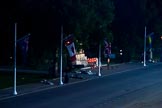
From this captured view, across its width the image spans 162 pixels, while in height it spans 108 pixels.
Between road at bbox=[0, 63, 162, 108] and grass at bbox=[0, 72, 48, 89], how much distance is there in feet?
9.13

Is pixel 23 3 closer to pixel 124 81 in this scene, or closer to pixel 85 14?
pixel 85 14

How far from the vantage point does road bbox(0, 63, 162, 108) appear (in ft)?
76.7

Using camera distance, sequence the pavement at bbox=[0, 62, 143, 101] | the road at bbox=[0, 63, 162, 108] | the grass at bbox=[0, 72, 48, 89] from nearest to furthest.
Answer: the road at bbox=[0, 63, 162, 108] → the pavement at bbox=[0, 62, 143, 101] → the grass at bbox=[0, 72, 48, 89]

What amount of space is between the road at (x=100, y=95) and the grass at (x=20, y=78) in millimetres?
2782

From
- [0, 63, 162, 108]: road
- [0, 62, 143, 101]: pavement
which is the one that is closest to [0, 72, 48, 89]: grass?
[0, 62, 143, 101]: pavement

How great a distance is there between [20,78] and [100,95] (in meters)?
8.84

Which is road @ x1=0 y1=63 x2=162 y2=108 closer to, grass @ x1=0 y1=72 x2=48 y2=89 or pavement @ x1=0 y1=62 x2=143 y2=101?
pavement @ x1=0 y1=62 x2=143 y2=101

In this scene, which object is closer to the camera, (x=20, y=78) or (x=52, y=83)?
(x=52, y=83)

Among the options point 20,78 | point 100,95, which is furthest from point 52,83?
point 100,95

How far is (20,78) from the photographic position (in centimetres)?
3453

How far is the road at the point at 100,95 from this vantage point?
2339cm

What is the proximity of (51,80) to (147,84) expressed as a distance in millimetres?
6032

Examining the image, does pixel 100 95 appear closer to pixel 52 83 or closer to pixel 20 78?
pixel 52 83

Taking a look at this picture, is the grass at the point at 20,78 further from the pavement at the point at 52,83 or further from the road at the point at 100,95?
the road at the point at 100,95
